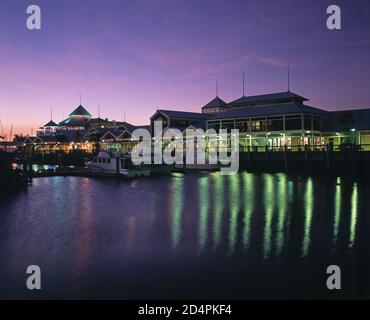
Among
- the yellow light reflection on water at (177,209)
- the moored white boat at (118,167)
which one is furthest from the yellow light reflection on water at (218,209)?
the moored white boat at (118,167)

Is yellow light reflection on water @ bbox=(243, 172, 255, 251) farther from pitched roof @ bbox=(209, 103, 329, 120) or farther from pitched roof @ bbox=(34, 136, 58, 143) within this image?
pitched roof @ bbox=(34, 136, 58, 143)

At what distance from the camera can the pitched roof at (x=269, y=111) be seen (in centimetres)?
5228

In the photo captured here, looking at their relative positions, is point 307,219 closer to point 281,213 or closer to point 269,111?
point 281,213

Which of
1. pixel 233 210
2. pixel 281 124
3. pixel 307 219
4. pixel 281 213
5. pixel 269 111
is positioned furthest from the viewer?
pixel 269 111

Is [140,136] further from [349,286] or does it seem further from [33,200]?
[349,286]

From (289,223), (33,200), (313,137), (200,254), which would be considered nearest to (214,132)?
(313,137)

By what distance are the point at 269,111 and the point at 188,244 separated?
42451 mm

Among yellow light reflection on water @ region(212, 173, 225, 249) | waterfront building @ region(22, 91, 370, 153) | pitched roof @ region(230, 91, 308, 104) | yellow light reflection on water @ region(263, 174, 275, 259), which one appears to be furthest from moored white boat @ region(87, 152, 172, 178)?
pitched roof @ region(230, 91, 308, 104)

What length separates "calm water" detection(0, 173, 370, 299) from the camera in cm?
1118

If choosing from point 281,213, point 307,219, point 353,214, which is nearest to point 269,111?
point 281,213

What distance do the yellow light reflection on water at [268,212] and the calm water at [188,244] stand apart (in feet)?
0.23

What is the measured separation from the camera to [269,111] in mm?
54594

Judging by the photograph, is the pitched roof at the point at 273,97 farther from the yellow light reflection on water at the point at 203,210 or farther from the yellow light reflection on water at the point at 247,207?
the yellow light reflection on water at the point at 203,210
